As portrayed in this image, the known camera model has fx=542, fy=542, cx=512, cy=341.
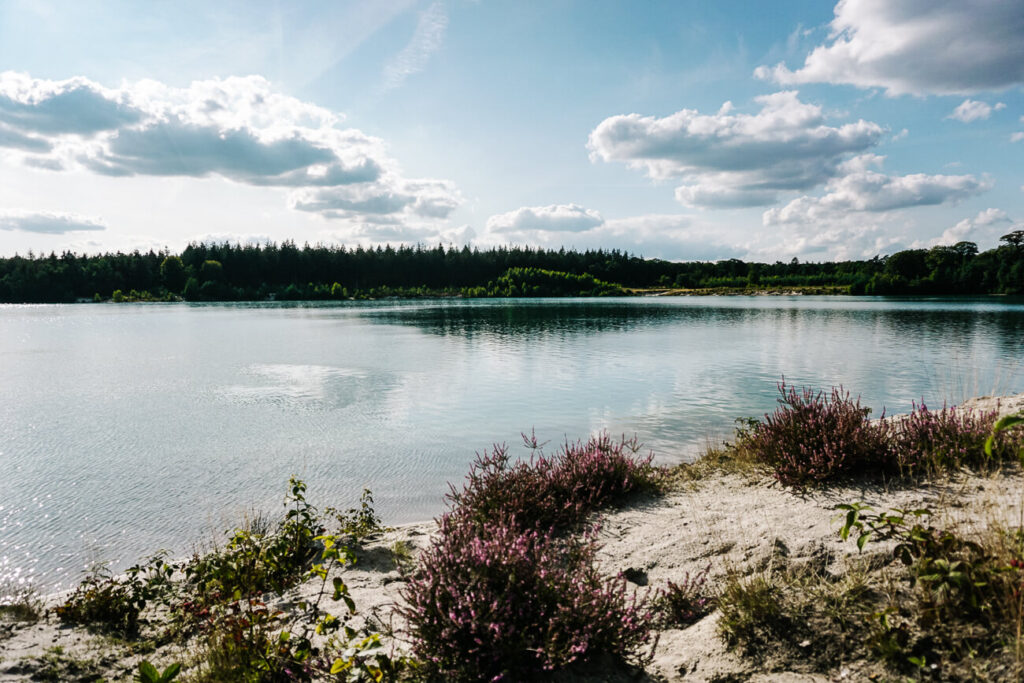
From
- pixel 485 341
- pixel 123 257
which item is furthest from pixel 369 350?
pixel 123 257

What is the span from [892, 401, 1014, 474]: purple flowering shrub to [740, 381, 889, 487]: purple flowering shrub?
10.2 inches

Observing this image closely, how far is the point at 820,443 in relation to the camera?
25.3ft

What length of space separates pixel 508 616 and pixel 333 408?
14.8 meters

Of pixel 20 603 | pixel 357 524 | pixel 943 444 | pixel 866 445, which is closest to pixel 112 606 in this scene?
pixel 20 603

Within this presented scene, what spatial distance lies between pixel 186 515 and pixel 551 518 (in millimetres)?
6428

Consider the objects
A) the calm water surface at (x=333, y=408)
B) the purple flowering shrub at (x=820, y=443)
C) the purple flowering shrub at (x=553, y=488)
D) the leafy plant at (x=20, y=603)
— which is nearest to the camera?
the leafy plant at (x=20, y=603)

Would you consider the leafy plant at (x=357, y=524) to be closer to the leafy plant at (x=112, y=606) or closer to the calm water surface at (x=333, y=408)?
the calm water surface at (x=333, y=408)

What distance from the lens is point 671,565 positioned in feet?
18.8

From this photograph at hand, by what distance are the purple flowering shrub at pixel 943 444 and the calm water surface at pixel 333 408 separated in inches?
181

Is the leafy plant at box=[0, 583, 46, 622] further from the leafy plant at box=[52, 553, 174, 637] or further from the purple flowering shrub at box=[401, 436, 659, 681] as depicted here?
the purple flowering shrub at box=[401, 436, 659, 681]

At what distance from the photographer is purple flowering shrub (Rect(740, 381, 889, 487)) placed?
7379mm

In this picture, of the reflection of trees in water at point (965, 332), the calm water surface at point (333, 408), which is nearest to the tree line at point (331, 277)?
the reflection of trees in water at point (965, 332)

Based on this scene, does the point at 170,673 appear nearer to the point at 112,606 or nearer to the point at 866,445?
the point at 112,606

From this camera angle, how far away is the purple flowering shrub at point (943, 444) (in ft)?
23.7
